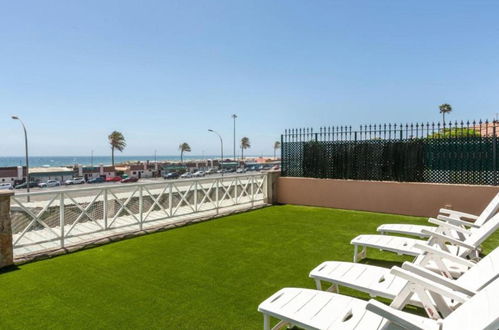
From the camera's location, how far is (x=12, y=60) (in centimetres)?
1691

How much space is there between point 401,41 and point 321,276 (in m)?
11.6

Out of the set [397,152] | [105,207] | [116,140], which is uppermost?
[116,140]

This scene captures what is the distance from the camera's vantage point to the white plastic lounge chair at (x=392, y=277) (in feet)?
7.30

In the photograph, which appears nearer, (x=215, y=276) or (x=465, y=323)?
(x=465, y=323)

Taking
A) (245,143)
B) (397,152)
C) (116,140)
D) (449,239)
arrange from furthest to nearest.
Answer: (245,143) → (116,140) → (397,152) → (449,239)

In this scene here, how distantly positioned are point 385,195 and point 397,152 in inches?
51.2

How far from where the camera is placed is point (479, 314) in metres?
1.60

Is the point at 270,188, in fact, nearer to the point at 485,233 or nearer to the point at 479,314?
the point at 485,233

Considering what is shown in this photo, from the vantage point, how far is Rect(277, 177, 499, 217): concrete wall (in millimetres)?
7934

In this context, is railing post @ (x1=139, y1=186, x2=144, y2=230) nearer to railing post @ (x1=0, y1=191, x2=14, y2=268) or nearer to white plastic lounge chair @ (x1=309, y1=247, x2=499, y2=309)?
railing post @ (x1=0, y1=191, x2=14, y2=268)

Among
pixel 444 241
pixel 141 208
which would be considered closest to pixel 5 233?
pixel 141 208

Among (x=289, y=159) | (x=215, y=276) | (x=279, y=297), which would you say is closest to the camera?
(x=279, y=297)

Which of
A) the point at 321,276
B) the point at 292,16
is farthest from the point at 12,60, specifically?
the point at 321,276

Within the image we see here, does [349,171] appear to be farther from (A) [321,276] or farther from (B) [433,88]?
(B) [433,88]
